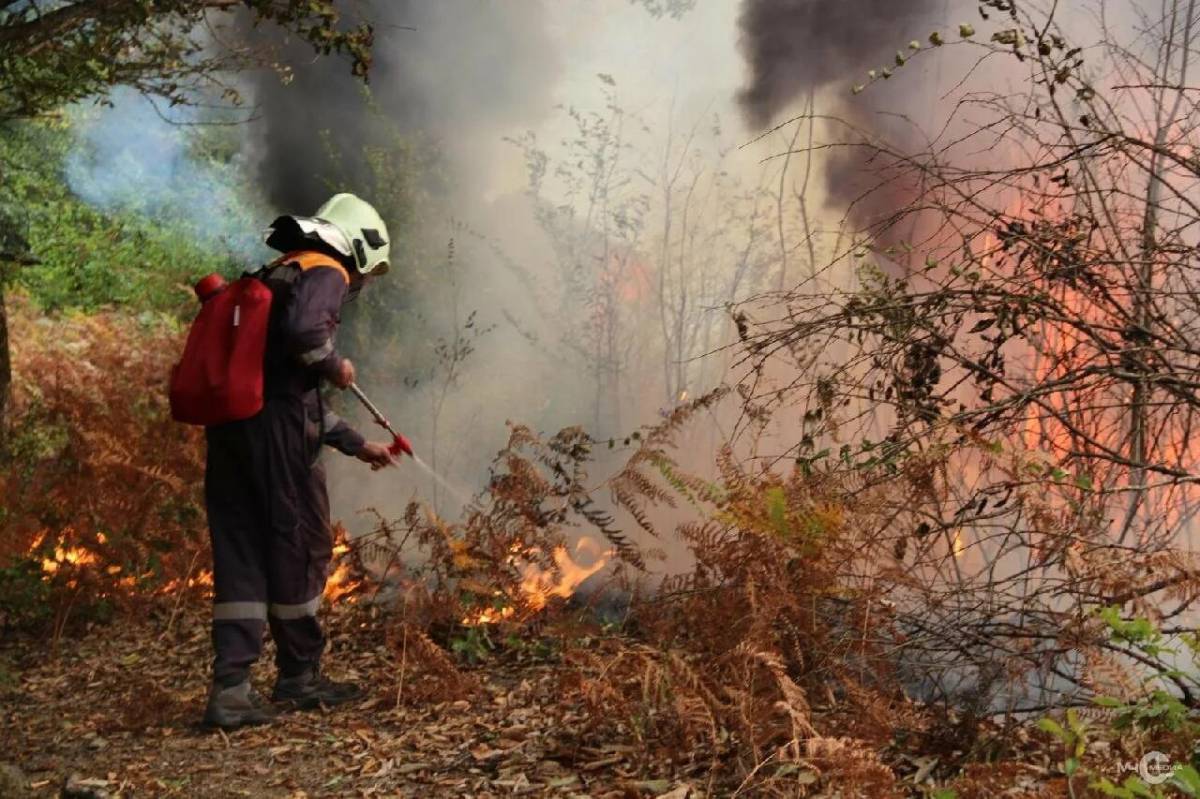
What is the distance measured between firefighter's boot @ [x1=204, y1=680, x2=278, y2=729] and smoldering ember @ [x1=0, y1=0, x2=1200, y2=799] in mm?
12

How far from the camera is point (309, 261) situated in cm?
418

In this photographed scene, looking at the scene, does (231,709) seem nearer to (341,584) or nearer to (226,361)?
(341,584)

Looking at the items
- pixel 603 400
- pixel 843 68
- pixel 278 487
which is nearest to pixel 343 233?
pixel 278 487

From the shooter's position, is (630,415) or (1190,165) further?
(630,415)

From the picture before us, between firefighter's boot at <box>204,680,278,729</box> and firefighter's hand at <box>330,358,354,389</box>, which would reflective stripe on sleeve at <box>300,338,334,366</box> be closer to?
firefighter's hand at <box>330,358,354,389</box>

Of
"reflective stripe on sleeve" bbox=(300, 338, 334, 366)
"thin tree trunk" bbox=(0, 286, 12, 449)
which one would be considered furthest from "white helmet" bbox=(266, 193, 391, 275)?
"thin tree trunk" bbox=(0, 286, 12, 449)

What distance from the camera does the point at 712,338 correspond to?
7133 mm

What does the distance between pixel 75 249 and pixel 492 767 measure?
20.6 feet

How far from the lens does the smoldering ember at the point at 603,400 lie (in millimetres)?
3219

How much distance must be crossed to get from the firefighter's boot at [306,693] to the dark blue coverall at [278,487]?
12 cm

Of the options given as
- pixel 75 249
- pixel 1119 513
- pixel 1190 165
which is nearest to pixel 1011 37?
pixel 1190 165

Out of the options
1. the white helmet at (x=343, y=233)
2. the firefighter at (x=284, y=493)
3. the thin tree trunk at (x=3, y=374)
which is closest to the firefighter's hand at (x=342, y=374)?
the firefighter at (x=284, y=493)

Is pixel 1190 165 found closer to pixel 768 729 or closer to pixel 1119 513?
pixel 768 729

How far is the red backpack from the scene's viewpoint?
13.1ft
